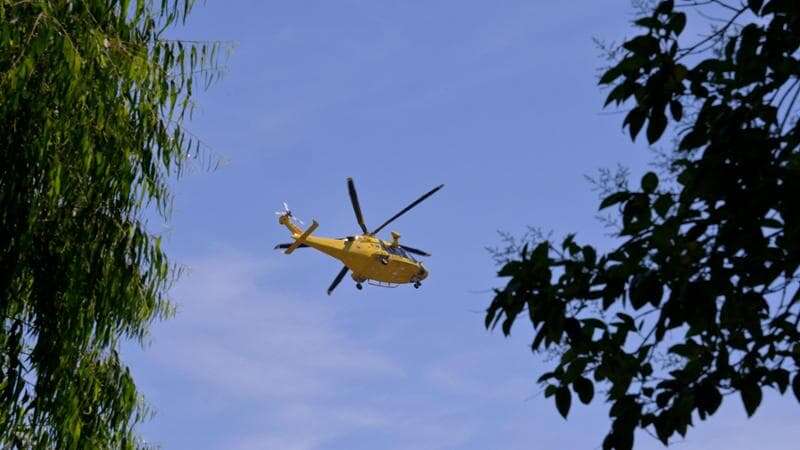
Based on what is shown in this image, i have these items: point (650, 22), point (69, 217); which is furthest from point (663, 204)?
point (69, 217)

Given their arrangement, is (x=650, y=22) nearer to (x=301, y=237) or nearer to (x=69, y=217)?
(x=69, y=217)

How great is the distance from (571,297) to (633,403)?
50 centimetres

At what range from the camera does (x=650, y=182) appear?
18.8 feet

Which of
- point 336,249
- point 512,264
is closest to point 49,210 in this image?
point 512,264

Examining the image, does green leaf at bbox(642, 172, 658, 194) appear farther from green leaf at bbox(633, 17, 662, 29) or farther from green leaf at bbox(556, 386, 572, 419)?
green leaf at bbox(556, 386, 572, 419)

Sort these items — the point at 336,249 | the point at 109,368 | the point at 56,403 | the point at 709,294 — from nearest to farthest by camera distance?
the point at 709,294
the point at 56,403
the point at 109,368
the point at 336,249

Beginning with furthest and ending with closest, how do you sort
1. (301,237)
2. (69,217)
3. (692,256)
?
(301,237), (69,217), (692,256)

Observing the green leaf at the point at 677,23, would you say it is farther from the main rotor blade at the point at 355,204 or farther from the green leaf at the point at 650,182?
the main rotor blade at the point at 355,204

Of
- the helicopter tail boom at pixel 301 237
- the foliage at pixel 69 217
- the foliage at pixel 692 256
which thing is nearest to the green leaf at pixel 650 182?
the foliage at pixel 692 256

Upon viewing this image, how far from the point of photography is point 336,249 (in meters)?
36.0

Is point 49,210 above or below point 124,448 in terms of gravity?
above

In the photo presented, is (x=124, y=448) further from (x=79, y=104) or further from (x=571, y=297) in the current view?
(x=571, y=297)

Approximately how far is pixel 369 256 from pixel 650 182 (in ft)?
99.2

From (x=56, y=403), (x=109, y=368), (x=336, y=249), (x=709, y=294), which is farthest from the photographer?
(x=336, y=249)
